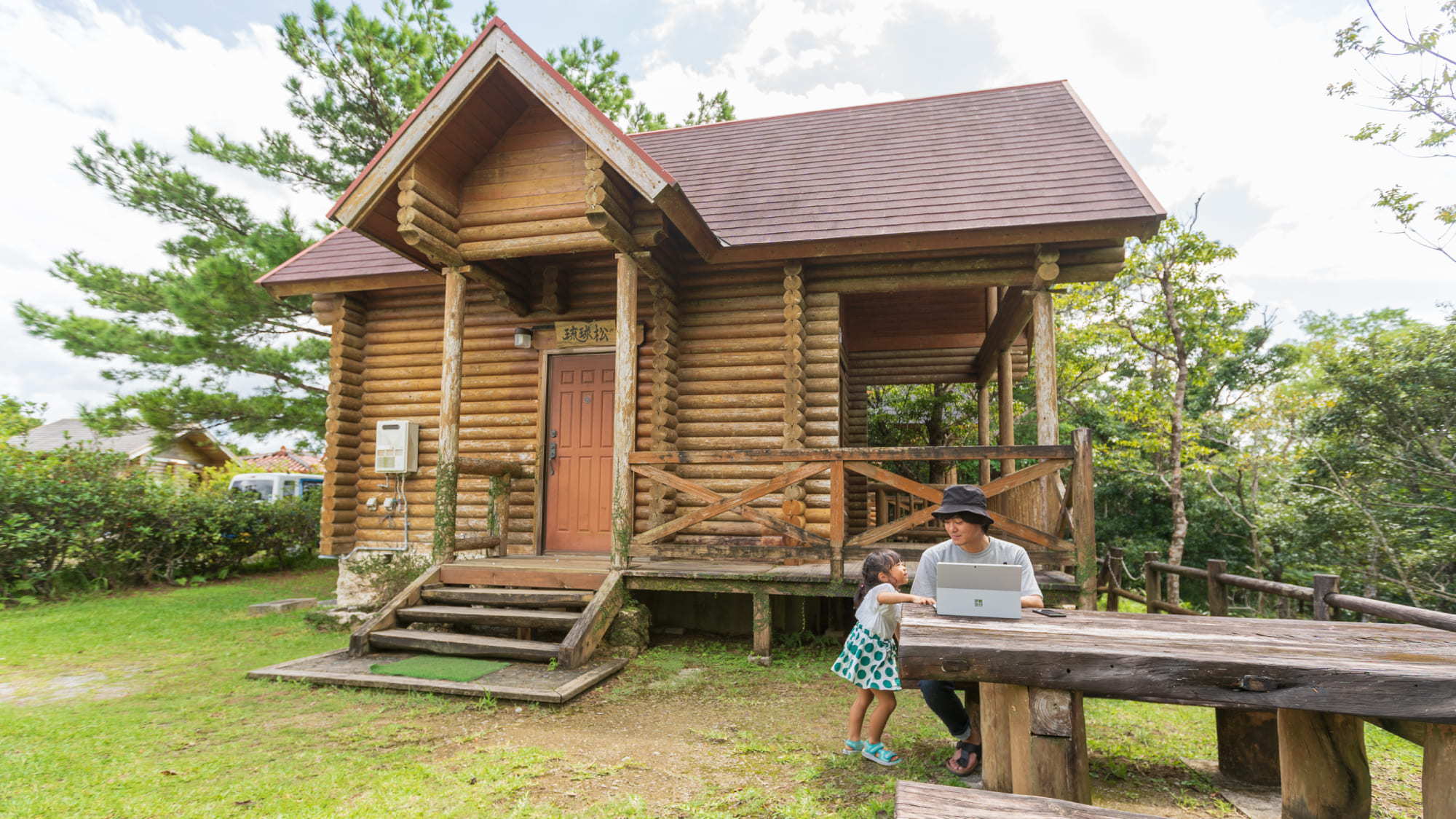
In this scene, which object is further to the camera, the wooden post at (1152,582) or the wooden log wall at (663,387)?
the wooden post at (1152,582)

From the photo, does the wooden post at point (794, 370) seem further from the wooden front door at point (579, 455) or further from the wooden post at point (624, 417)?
the wooden front door at point (579, 455)

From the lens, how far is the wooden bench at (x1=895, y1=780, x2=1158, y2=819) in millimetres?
2059

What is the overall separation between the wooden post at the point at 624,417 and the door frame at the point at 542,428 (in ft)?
5.93

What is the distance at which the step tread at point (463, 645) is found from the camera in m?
5.83

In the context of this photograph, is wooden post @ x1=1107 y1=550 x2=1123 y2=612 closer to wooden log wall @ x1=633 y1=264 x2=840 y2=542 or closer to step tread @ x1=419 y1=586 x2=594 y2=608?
wooden log wall @ x1=633 y1=264 x2=840 y2=542

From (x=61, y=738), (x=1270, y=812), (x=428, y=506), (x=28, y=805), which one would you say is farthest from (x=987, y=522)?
(x=428, y=506)

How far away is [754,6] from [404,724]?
145 feet

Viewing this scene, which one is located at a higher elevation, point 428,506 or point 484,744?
point 428,506

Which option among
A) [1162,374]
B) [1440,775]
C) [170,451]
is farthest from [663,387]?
[1162,374]

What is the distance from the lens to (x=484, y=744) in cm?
423

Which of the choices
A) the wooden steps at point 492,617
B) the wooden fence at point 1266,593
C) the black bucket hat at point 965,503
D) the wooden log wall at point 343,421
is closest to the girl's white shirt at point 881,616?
the black bucket hat at point 965,503

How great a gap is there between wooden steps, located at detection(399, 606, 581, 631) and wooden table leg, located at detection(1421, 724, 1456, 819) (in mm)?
5176

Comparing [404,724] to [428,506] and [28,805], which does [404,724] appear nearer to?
[28,805]

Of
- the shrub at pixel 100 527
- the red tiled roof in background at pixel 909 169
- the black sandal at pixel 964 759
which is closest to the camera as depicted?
the black sandal at pixel 964 759
